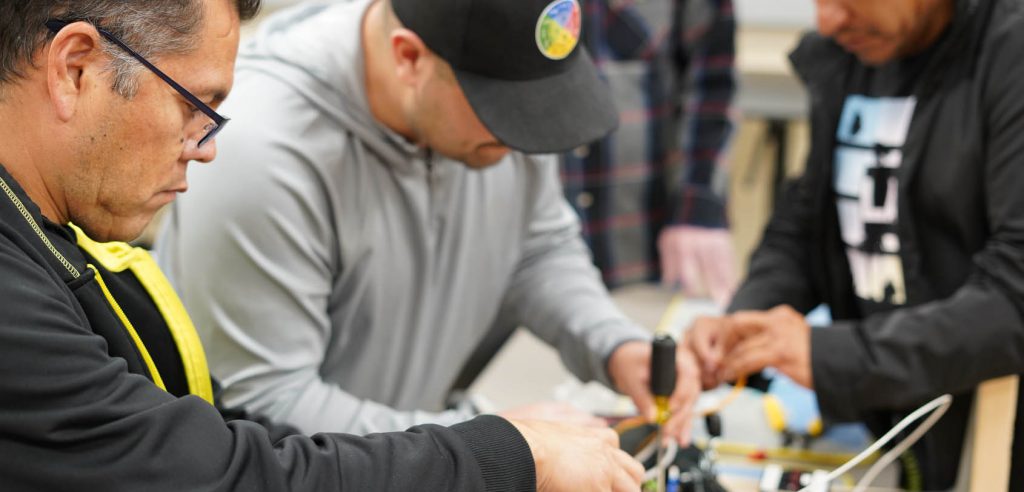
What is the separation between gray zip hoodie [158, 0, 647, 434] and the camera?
138cm

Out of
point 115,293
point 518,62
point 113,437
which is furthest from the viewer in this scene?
point 518,62

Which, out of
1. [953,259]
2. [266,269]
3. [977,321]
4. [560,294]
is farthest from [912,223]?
[266,269]

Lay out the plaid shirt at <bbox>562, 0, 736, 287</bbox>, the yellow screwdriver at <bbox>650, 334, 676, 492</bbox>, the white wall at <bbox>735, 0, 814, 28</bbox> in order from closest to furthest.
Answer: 1. the yellow screwdriver at <bbox>650, 334, 676, 492</bbox>
2. the plaid shirt at <bbox>562, 0, 736, 287</bbox>
3. the white wall at <bbox>735, 0, 814, 28</bbox>

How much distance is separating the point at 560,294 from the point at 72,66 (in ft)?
3.43

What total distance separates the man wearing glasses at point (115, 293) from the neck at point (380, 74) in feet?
1.29

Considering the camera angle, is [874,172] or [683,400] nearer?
[683,400]

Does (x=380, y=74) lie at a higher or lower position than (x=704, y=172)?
higher

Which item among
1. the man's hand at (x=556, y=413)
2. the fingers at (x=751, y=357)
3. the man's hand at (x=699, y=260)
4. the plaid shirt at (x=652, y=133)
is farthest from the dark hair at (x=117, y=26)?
the man's hand at (x=699, y=260)

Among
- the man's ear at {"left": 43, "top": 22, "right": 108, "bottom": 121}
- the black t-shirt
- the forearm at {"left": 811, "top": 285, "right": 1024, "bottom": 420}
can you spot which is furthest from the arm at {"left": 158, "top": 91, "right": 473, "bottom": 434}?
the black t-shirt

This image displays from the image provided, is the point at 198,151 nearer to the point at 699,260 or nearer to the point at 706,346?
the point at 706,346

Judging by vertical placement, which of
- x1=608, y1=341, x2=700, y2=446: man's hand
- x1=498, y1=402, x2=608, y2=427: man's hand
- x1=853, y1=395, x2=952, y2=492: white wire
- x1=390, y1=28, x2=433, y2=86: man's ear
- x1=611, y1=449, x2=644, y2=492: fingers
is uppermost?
x1=390, y1=28, x2=433, y2=86: man's ear

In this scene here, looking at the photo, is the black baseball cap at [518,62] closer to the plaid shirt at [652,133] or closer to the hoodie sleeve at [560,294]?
the hoodie sleeve at [560,294]

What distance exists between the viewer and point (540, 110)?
4.46ft

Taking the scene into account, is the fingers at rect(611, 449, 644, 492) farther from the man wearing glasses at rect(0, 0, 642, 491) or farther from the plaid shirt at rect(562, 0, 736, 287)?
the plaid shirt at rect(562, 0, 736, 287)
